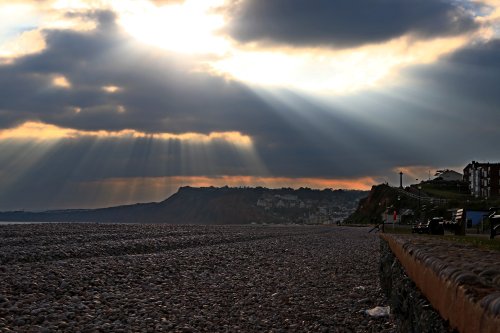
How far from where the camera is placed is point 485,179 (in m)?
140

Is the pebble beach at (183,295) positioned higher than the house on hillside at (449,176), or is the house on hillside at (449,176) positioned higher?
the house on hillside at (449,176)

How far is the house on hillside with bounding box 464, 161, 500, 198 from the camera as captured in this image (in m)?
135

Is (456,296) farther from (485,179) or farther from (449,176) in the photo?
(449,176)

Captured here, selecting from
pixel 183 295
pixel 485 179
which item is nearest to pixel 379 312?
pixel 183 295

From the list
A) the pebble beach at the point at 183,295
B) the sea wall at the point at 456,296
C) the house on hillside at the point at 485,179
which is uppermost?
the house on hillside at the point at 485,179

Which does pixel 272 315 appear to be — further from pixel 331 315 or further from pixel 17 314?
pixel 17 314

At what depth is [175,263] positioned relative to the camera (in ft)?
67.5

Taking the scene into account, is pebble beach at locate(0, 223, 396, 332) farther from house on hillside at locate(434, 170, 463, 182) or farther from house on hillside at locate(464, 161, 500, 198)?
house on hillside at locate(434, 170, 463, 182)

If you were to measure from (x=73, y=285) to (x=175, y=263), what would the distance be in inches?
275

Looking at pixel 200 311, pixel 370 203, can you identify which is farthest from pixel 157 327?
pixel 370 203

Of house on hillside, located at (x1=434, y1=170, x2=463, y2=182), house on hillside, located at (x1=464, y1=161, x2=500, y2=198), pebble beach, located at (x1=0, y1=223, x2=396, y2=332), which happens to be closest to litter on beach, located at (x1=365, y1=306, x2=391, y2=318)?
pebble beach, located at (x1=0, y1=223, x2=396, y2=332)

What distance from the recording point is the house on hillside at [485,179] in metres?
135

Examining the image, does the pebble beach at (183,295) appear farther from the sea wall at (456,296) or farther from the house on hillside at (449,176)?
the house on hillside at (449,176)

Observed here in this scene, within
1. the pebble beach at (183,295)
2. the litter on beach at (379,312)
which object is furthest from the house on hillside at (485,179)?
the litter on beach at (379,312)
